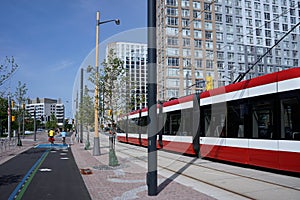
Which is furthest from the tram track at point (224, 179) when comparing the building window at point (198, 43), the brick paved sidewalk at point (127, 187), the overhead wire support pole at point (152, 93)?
the building window at point (198, 43)

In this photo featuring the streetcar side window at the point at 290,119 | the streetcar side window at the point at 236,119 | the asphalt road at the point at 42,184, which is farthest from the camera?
the streetcar side window at the point at 236,119

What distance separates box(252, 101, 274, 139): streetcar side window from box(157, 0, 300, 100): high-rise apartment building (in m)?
51.8

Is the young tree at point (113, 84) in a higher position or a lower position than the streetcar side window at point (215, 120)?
higher

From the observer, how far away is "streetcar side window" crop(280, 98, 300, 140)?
31.1 feet

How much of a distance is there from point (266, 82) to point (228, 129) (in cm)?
293

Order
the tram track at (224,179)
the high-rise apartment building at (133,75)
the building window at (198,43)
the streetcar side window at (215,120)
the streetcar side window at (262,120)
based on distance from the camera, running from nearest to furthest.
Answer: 1. the tram track at (224,179)
2. the streetcar side window at (262,120)
3. the streetcar side window at (215,120)
4. the high-rise apartment building at (133,75)
5. the building window at (198,43)

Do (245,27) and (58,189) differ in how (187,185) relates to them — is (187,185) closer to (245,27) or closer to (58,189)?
A: (58,189)

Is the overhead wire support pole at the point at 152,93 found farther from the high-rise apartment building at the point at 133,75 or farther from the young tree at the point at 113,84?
the young tree at the point at 113,84

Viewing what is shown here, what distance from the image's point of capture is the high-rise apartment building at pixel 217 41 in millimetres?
65375

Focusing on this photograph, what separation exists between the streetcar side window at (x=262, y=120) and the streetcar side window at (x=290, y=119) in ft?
1.78

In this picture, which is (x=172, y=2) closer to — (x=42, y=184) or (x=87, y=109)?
(x=87, y=109)

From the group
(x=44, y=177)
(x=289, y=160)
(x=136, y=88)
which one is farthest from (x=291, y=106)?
(x=44, y=177)

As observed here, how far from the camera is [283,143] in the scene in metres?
9.82

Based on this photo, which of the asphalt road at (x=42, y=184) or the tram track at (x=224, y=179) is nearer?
the asphalt road at (x=42, y=184)
